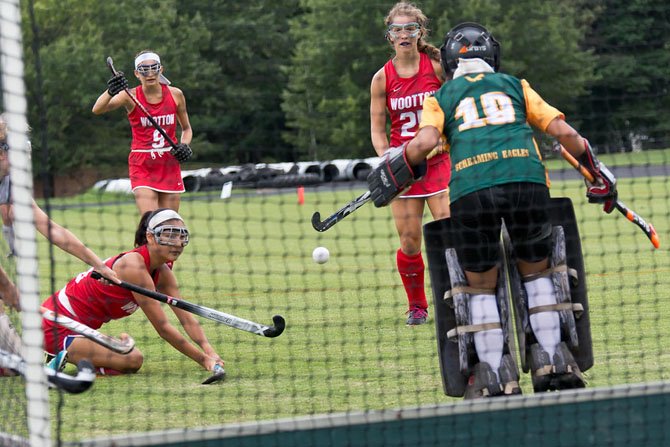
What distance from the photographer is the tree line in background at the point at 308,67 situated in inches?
397

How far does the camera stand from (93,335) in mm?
6145

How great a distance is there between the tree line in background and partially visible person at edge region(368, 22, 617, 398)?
3.25 metres

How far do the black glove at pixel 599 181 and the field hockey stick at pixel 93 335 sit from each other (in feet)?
8.38

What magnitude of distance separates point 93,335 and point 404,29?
121 inches

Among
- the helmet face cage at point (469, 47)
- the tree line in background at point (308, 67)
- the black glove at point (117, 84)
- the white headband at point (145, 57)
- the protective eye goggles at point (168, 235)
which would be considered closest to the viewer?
the helmet face cage at point (469, 47)

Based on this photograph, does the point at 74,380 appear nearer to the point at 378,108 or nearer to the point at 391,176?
the point at 391,176

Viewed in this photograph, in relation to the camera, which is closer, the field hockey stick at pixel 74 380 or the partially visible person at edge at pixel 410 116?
the field hockey stick at pixel 74 380

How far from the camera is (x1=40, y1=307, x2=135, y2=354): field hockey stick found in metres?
6.15

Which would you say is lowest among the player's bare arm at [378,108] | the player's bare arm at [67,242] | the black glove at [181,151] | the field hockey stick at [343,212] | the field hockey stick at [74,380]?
the field hockey stick at [74,380]

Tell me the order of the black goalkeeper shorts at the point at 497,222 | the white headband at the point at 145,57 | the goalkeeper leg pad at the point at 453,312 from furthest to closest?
1. the white headband at the point at 145,57
2. the goalkeeper leg pad at the point at 453,312
3. the black goalkeeper shorts at the point at 497,222

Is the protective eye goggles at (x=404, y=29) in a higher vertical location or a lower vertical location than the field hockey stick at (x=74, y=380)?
higher

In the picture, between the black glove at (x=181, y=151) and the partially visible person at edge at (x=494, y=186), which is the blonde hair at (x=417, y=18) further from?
the partially visible person at edge at (x=494, y=186)

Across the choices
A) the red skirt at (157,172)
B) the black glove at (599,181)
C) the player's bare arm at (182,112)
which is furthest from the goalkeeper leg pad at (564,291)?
the player's bare arm at (182,112)

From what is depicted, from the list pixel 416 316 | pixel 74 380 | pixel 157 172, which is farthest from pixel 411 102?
pixel 74 380
